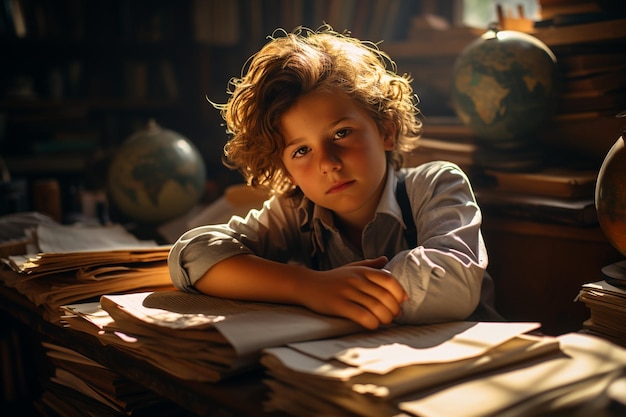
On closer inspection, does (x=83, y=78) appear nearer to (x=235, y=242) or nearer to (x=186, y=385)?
(x=235, y=242)

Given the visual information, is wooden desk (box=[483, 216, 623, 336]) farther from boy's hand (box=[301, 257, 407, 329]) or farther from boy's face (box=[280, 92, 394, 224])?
boy's hand (box=[301, 257, 407, 329])

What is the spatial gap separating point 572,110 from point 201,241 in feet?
3.83

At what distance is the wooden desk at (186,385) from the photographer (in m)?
0.96

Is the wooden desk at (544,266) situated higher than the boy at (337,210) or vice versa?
the boy at (337,210)

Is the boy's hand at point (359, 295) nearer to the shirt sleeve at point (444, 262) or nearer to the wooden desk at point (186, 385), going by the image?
the shirt sleeve at point (444, 262)

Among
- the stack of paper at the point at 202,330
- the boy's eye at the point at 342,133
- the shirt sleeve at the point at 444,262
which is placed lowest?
the stack of paper at the point at 202,330

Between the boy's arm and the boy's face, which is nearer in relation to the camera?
the boy's arm

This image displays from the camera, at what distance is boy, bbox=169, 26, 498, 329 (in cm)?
119

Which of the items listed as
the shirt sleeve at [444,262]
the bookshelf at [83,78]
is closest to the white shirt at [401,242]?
the shirt sleeve at [444,262]

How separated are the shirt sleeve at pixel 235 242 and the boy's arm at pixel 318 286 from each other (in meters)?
0.03

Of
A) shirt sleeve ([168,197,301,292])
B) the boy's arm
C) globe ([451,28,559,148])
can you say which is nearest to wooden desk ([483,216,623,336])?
globe ([451,28,559,148])

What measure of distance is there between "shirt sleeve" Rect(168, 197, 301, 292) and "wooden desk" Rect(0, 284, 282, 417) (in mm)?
228

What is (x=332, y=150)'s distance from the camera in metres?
1.47

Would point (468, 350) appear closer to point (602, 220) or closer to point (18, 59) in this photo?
point (602, 220)
